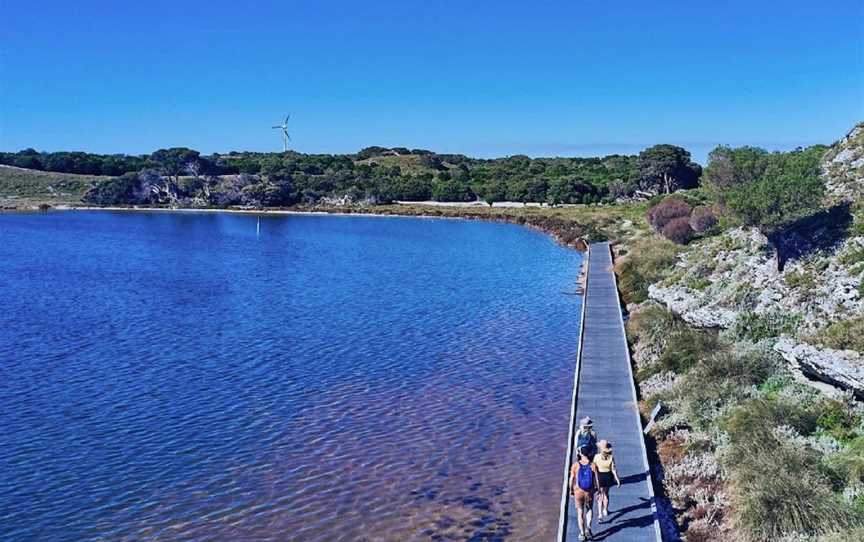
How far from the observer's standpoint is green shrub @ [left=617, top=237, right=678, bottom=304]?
3394cm

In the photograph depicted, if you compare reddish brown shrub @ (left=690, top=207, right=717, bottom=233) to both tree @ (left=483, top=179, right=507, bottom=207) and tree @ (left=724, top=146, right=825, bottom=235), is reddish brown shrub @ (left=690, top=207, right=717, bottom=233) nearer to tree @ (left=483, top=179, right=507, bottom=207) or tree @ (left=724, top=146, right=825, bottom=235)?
tree @ (left=724, top=146, right=825, bottom=235)

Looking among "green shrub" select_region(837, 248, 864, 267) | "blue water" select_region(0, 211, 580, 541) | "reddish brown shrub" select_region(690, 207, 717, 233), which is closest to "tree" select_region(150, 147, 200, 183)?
"blue water" select_region(0, 211, 580, 541)

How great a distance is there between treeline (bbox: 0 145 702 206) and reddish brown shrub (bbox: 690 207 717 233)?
6064cm

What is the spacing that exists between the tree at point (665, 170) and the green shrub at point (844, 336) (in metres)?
82.4

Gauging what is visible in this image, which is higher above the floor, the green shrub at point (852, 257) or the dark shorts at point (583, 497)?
the green shrub at point (852, 257)

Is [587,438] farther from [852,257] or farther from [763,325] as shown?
[852,257]

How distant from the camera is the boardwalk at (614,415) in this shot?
1305cm

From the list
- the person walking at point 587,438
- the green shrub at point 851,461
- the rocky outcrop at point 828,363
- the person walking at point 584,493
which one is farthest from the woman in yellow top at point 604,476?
the rocky outcrop at point 828,363

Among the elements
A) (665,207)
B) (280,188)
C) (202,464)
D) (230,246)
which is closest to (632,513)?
(202,464)

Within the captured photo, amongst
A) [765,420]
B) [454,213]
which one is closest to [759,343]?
[765,420]

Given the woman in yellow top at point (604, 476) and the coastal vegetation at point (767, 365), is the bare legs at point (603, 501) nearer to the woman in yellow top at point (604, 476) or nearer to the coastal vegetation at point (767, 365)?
the woman in yellow top at point (604, 476)

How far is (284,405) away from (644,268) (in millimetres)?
22070

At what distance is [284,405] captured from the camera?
21.5 metres

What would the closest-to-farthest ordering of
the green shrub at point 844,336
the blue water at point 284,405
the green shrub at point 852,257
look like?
1. the blue water at point 284,405
2. the green shrub at point 844,336
3. the green shrub at point 852,257
